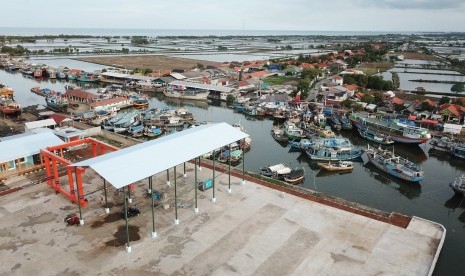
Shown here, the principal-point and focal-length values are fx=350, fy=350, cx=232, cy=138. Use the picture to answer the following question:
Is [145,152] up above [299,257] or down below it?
above

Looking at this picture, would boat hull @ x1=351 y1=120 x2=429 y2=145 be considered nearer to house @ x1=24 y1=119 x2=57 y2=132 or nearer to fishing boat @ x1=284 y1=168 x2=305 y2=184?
fishing boat @ x1=284 y1=168 x2=305 y2=184

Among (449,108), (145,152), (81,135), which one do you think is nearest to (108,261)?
(145,152)

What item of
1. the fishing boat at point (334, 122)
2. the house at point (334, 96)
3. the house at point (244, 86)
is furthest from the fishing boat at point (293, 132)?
the house at point (244, 86)

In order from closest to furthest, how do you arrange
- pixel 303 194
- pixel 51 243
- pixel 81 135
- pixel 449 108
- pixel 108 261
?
1. pixel 108 261
2. pixel 51 243
3. pixel 303 194
4. pixel 81 135
5. pixel 449 108

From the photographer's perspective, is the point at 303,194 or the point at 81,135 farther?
the point at 81,135

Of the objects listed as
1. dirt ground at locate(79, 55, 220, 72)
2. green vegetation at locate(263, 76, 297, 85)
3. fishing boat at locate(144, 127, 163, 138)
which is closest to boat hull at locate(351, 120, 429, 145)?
fishing boat at locate(144, 127, 163, 138)

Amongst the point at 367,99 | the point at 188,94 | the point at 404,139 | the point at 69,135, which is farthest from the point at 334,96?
the point at 69,135

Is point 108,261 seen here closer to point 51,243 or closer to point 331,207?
point 51,243
